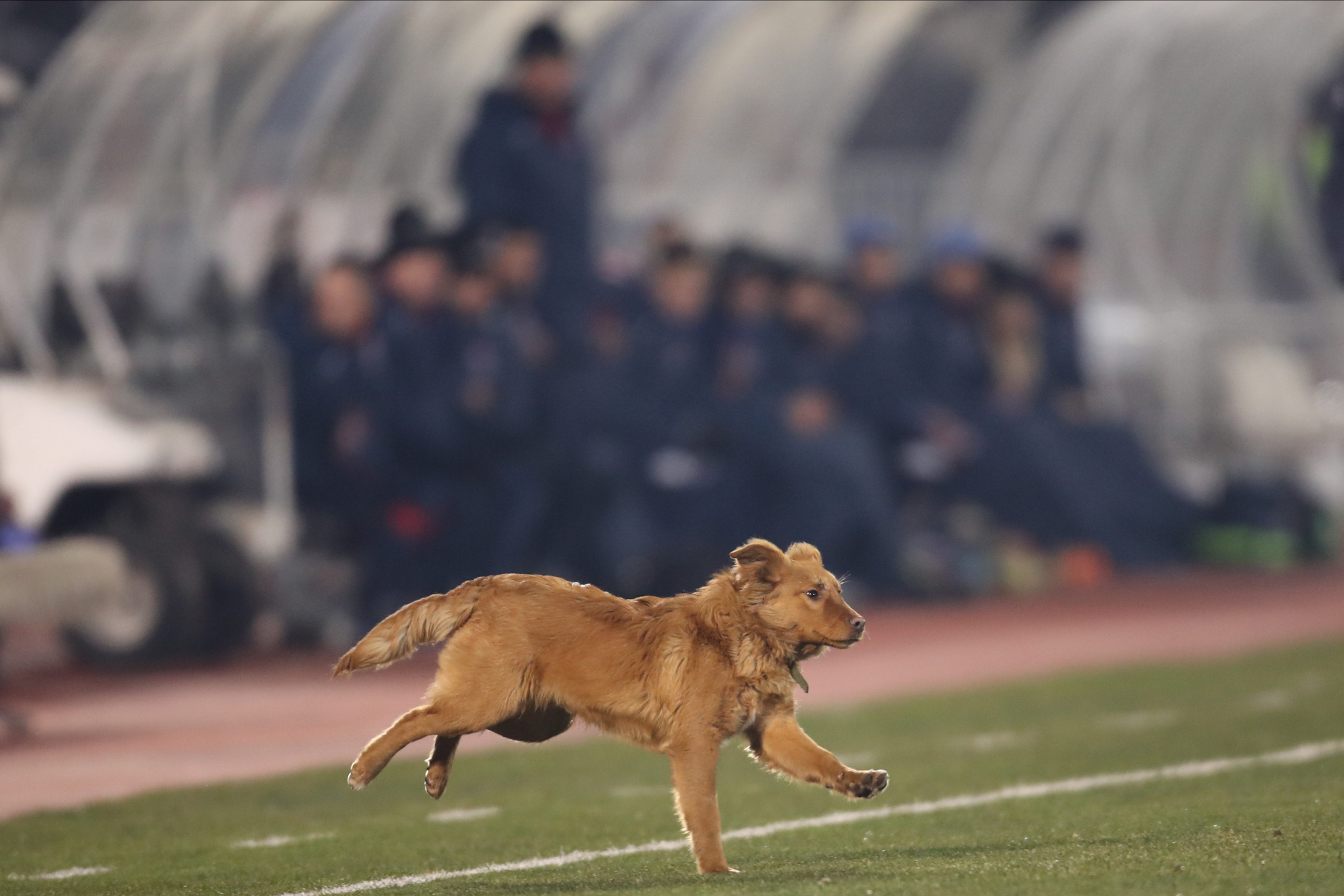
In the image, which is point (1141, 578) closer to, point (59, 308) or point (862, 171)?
point (862, 171)

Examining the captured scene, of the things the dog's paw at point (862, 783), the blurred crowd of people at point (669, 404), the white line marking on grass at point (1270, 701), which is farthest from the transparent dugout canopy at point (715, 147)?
the dog's paw at point (862, 783)

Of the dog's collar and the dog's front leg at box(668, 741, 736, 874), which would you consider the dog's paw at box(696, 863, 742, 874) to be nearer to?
the dog's front leg at box(668, 741, 736, 874)

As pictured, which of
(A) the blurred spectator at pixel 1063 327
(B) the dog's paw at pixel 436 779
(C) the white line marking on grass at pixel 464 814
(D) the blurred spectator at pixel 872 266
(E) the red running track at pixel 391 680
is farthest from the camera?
(A) the blurred spectator at pixel 1063 327

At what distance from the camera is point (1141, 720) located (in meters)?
11.9

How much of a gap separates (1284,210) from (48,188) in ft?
40.0

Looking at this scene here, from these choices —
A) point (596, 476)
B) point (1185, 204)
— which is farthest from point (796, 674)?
point (1185, 204)

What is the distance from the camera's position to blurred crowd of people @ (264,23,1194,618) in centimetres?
1463

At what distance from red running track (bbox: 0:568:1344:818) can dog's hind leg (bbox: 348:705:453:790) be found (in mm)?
3151

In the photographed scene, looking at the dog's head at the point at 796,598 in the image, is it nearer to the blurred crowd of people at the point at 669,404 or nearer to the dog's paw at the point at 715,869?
the dog's paw at the point at 715,869

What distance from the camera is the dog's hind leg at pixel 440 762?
23.0 ft

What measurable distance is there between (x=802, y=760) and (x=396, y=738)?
44.9 inches

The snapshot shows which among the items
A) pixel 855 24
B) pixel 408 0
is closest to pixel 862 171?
→ pixel 855 24

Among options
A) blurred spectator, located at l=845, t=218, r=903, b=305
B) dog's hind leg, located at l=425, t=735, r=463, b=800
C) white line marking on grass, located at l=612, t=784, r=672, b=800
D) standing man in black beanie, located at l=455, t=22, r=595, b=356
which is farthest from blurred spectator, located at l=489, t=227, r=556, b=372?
dog's hind leg, located at l=425, t=735, r=463, b=800

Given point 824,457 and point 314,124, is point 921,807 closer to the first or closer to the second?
point 314,124
